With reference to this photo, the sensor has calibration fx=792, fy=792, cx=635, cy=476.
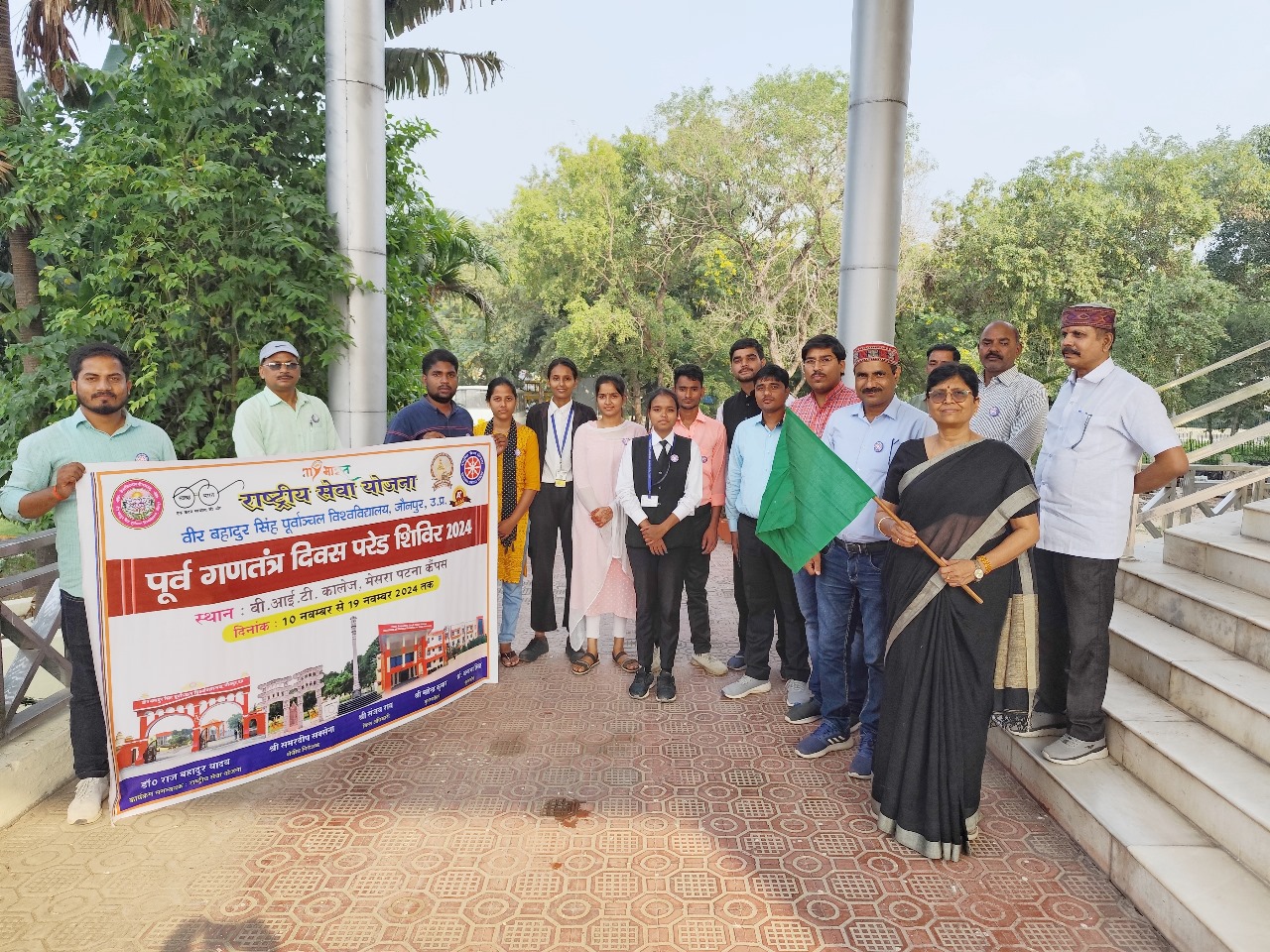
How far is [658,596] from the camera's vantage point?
4.53 meters

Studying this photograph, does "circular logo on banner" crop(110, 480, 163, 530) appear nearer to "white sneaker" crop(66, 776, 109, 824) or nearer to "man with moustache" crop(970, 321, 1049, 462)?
"white sneaker" crop(66, 776, 109, 824)

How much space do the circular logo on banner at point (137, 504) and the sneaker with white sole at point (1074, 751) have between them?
360 cm

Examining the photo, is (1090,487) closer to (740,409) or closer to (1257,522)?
(1257,522)

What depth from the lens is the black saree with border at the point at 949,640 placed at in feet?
9.35

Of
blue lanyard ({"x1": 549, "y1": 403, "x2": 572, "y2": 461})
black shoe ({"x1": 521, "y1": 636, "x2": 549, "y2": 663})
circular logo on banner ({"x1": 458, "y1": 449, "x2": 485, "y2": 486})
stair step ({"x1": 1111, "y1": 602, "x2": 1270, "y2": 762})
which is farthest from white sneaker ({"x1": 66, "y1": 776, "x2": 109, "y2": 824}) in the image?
stair step ({"x1": 1111, "y1": 602, "x2": 1270, "y2": 762})

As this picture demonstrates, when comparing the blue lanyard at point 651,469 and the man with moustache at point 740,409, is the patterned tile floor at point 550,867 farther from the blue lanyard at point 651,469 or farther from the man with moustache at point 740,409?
the blue lanyard at point 651,469

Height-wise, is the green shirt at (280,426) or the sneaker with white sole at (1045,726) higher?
the green shirt at (280,426)

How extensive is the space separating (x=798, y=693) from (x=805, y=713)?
121 millimetres

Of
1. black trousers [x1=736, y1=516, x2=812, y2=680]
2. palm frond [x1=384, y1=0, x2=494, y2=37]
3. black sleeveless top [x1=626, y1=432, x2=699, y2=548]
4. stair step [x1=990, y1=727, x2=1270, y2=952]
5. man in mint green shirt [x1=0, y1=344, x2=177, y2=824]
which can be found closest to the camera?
stair step [x1=990, y1=727, x2=1270, y2=952]

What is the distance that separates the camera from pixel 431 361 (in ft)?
14.9

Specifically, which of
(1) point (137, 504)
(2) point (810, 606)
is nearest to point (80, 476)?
(1) point (137, 504)

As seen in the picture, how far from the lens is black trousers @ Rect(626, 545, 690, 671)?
445cm

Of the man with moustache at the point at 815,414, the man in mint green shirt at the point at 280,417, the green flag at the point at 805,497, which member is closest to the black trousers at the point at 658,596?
the man with moustache at the point at 815,414

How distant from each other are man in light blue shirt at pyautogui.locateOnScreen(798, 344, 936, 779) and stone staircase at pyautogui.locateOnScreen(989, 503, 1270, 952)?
0.72 meters
